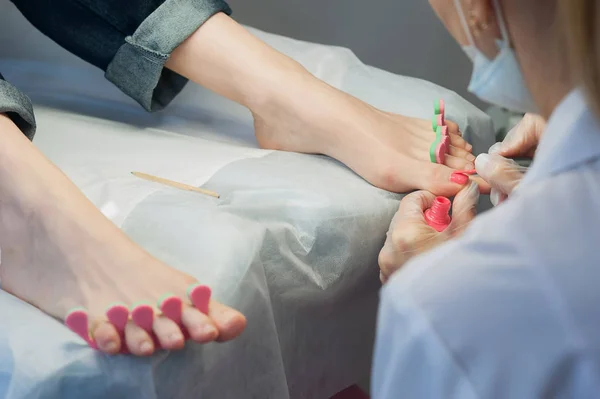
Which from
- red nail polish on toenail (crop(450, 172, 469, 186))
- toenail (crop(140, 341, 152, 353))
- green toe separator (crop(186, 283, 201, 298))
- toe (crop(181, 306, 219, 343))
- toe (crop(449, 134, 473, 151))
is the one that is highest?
toe (crop(449, 134, 473, 151))

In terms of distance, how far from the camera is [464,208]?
0.67 metres

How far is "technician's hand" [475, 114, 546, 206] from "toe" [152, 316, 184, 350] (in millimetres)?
309

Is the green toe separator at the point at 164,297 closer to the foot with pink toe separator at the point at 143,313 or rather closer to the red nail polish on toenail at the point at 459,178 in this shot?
the foot with pink toe separator at the point at 143,313

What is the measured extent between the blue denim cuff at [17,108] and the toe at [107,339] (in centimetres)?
28

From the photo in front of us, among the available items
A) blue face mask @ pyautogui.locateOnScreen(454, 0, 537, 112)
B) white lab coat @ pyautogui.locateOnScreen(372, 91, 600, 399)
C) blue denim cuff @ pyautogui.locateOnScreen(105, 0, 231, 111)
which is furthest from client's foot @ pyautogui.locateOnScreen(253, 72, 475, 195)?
white lab coat @ pyautogui.locateOnScreen(372, 91, 600, 399)

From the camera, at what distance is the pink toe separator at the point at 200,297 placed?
56cm

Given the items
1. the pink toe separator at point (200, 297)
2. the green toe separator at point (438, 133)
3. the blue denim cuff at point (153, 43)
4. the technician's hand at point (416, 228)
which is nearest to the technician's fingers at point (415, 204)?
the technician's hand at point (416, 228)

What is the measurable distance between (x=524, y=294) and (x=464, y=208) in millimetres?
336

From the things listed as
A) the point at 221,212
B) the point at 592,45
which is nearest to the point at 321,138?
the point at 221,212

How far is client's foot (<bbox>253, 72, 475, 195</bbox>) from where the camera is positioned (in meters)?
0.74

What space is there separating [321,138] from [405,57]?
0.56 m

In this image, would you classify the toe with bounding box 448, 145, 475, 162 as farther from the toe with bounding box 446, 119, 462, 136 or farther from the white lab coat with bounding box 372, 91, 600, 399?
the white lab coat with bounding box 372, 91, 600, 399

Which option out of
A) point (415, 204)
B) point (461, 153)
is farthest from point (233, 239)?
point (461, 153)

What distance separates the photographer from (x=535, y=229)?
35 cm
